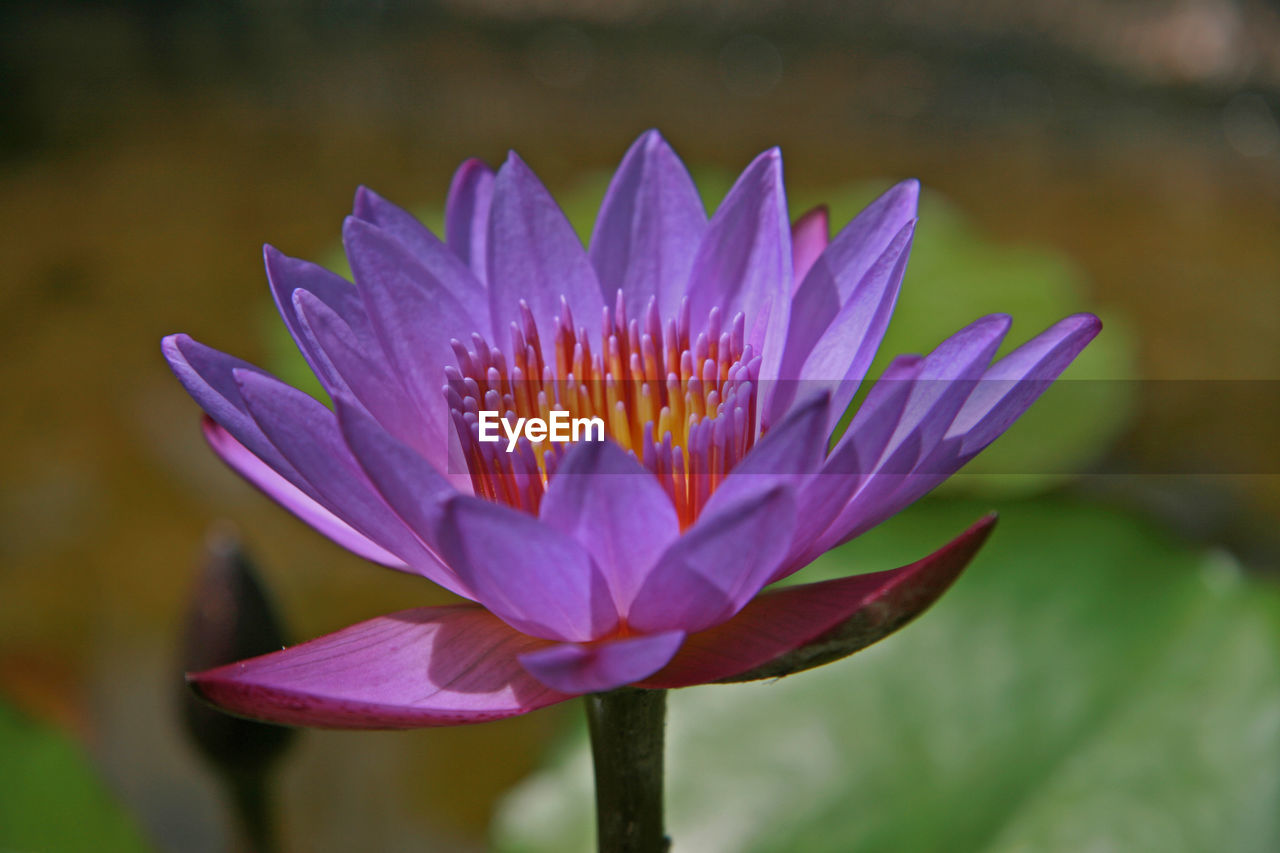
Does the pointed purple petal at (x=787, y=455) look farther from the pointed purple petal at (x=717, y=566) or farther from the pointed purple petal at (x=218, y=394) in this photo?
the pointed purple petal at (x=218, y=394)

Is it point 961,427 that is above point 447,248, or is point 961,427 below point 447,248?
below

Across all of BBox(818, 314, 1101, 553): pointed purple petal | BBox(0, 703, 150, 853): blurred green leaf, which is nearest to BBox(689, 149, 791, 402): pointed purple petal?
BBox(818, 314, 1101, 553): pointed purple petal

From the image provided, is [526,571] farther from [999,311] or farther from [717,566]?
[999,311]

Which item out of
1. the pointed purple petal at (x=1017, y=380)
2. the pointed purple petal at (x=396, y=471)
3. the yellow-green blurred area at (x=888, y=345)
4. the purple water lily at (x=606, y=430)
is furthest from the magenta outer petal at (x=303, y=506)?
the yellow-green blurred area at (x=888, y=345)

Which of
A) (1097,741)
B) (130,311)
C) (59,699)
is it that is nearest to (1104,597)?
(1097,741)

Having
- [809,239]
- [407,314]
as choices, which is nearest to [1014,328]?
[809,239]

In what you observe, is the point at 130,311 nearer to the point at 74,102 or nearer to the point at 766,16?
the point at 74,102

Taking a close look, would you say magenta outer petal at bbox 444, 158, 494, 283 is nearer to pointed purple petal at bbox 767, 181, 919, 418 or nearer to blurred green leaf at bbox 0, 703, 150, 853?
pointed purple petal at bbox 767, 181, 919, 418
